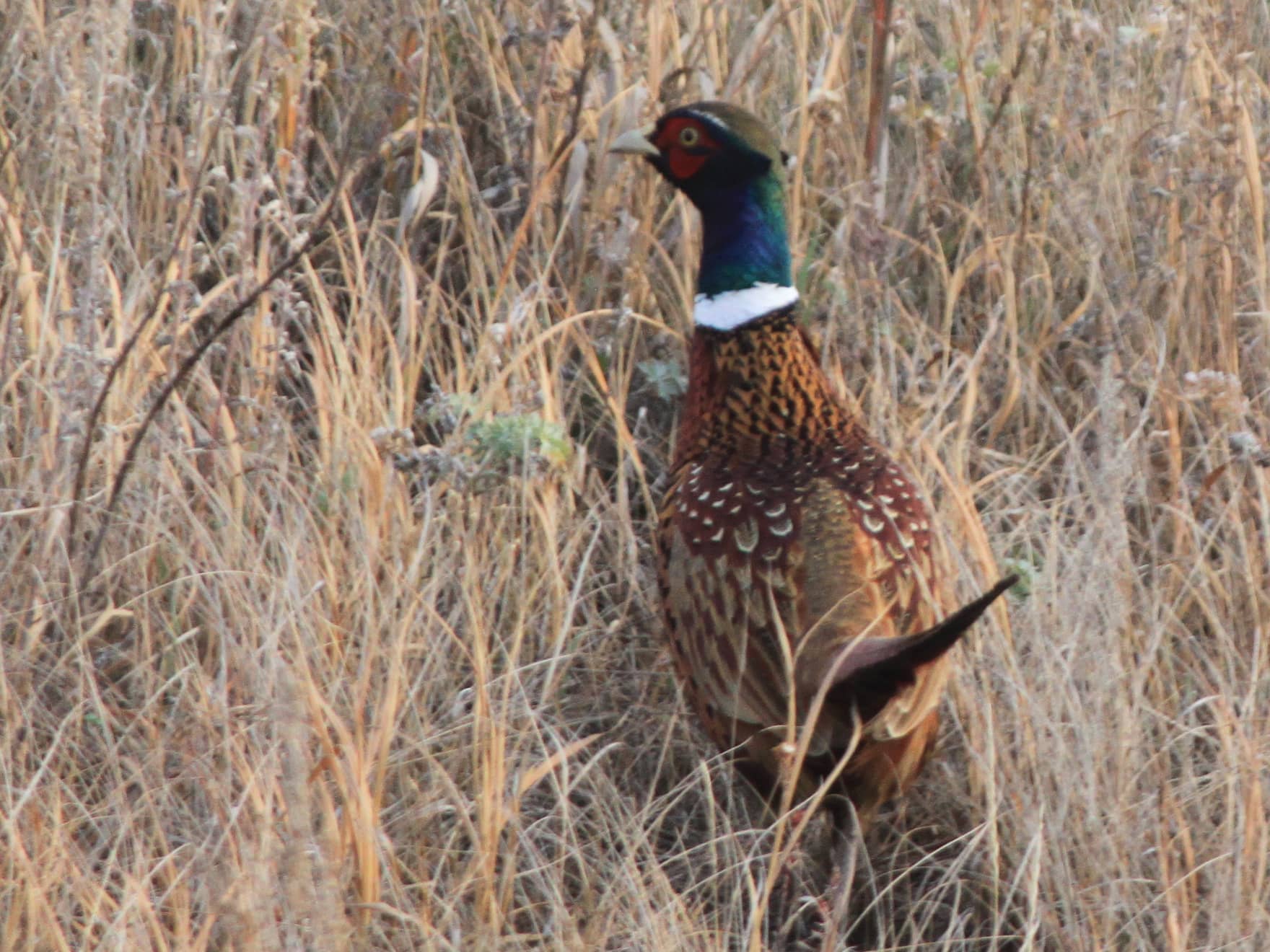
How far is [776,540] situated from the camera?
99.7 inches

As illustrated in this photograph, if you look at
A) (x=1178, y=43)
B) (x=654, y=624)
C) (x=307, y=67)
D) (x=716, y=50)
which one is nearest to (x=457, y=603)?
(x=654, y=624)

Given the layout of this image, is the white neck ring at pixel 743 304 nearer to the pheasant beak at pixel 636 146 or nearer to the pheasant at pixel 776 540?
the pheasant at pixel 776 540

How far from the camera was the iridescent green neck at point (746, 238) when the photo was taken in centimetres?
284

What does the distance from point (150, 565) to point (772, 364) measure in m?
1.03

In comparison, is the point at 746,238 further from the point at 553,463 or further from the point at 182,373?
the point at 182,373

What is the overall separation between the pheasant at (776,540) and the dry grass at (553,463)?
0.15 metres

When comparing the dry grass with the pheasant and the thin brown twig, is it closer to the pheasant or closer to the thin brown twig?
the thin brown twig

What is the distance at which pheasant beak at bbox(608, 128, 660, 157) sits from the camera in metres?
2.93

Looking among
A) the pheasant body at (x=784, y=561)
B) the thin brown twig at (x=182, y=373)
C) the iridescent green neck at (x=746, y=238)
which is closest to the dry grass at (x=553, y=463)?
the thin brown twig at (x=182, y=373)

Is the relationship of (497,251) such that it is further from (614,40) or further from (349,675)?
(349,675)

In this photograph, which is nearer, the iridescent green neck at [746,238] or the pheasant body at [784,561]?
the pheasant body at [784,561]

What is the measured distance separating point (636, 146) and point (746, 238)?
0.25 m

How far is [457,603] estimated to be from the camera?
8.57 feet

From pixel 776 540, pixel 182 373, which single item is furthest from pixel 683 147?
pixel 182 373
